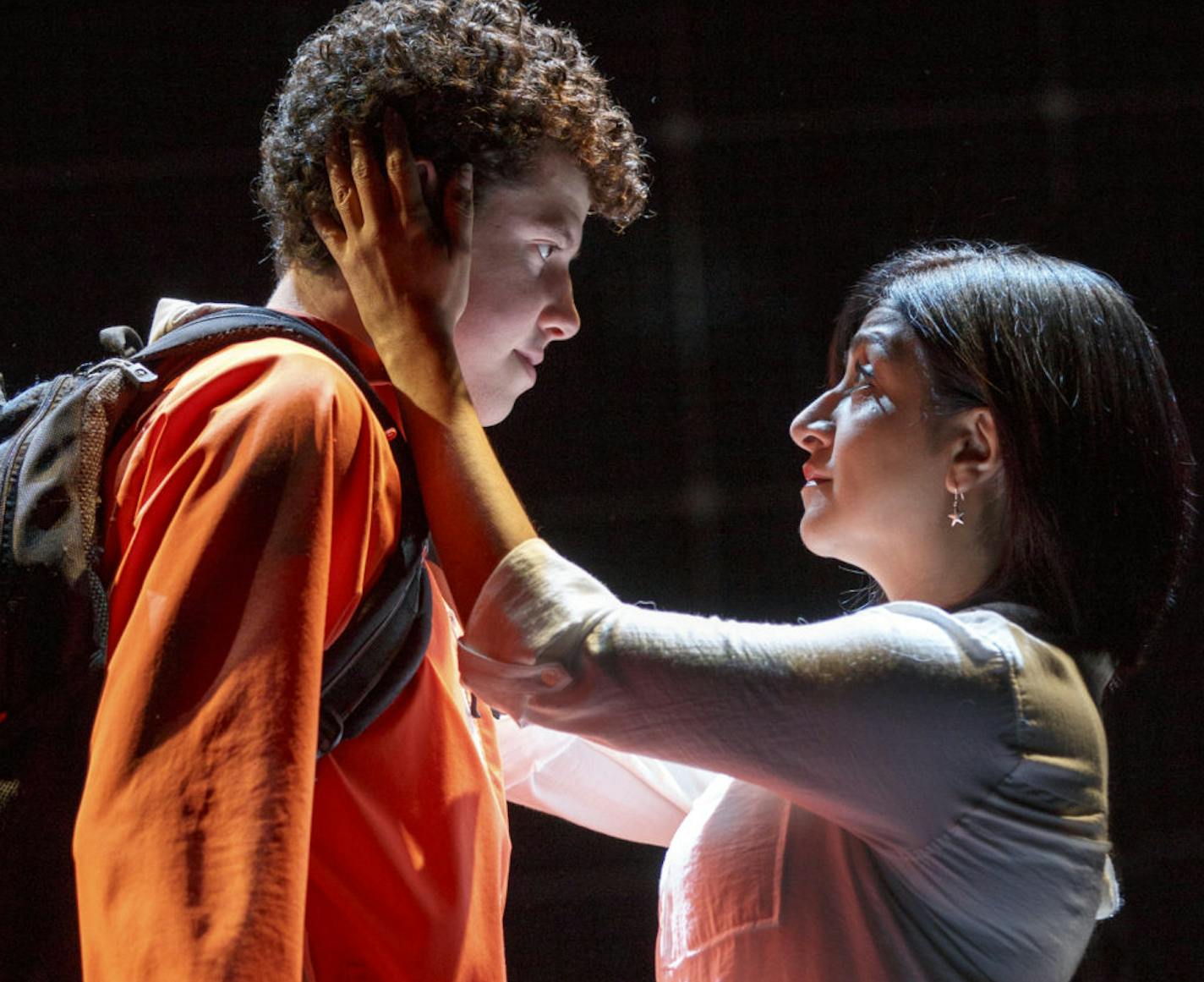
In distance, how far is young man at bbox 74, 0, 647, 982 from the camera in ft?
2.61

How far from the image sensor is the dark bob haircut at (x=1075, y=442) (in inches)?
49.2

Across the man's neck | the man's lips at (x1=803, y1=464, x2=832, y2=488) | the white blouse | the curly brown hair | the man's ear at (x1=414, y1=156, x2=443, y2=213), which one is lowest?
the white blouse

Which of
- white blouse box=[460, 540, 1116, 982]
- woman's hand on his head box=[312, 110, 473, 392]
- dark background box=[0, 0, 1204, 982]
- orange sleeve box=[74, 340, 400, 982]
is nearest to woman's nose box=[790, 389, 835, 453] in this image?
white blouse box=[460, 540, 1116, 982]

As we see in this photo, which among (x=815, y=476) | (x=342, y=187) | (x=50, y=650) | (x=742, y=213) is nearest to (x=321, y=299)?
(x=342, y=187)

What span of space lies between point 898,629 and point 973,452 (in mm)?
254

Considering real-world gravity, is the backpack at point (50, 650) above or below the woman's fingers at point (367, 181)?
below

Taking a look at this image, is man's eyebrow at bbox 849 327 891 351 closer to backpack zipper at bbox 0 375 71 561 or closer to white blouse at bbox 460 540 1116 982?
white blouse at bbox 460 540 1116 982

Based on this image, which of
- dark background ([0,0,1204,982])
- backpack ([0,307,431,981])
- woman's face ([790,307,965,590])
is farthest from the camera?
dark background ([0,0,1204,982])

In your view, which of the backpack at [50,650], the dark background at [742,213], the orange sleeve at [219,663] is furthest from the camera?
the dark background at [742,213]

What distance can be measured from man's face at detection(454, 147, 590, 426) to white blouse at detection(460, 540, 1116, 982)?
0.28 metres

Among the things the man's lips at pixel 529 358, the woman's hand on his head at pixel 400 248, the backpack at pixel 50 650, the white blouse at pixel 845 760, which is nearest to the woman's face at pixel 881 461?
the white blouse at pixel 845 760

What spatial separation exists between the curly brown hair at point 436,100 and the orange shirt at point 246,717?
0.31 meters

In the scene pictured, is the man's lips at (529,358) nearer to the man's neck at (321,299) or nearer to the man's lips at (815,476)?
the man's neck at (321,299)

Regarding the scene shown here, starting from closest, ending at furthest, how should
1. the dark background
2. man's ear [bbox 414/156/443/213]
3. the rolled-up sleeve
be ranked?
the rolled-up sleeve < man's ear [bbox 414/156/443/213] < the dark background
